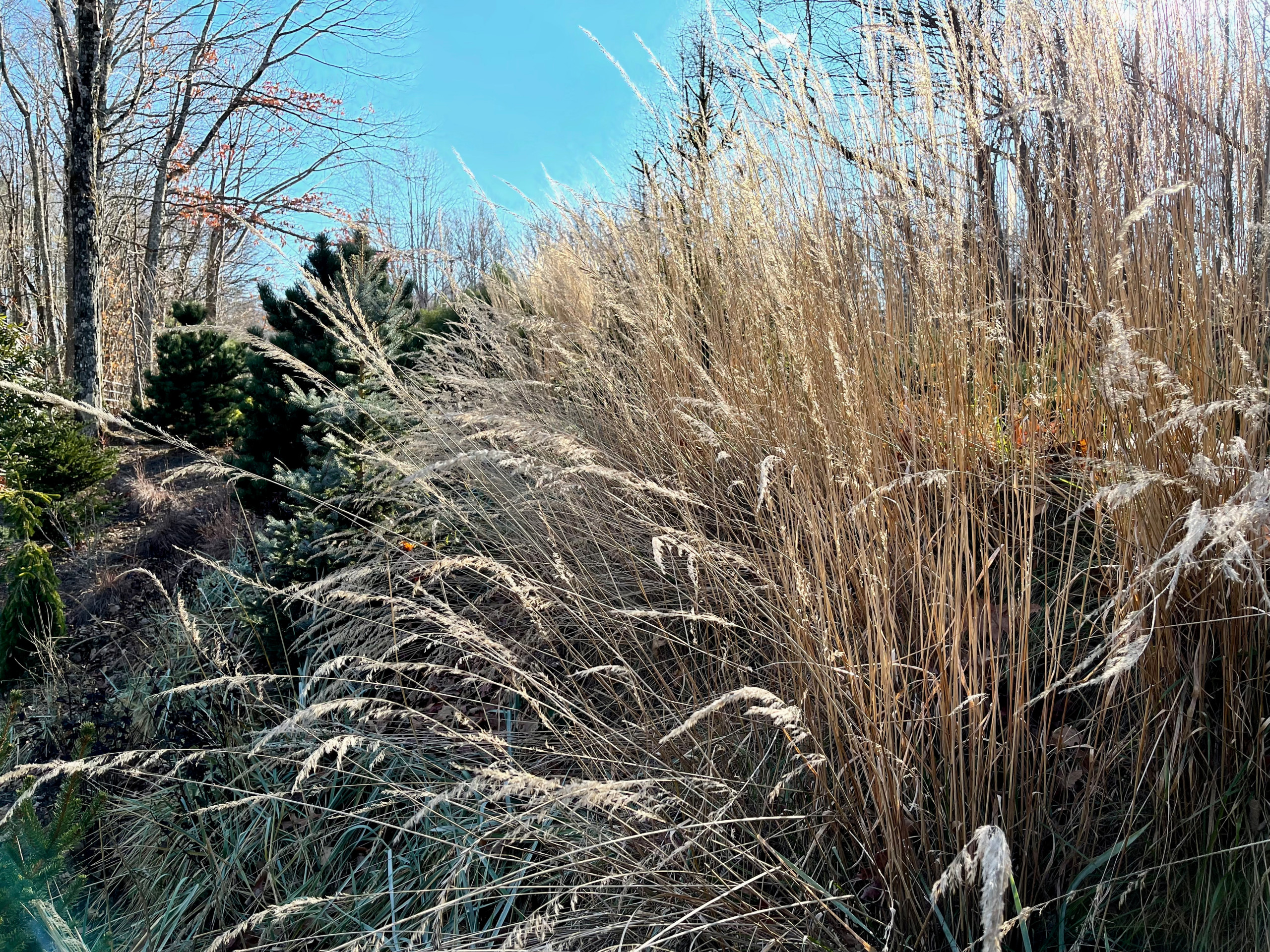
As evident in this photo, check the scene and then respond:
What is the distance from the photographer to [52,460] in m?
7.37

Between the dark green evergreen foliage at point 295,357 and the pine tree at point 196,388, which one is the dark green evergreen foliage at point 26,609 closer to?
the dark green evergreen foliage at point 295,357

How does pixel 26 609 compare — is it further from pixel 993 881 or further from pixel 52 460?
pixel 993 881

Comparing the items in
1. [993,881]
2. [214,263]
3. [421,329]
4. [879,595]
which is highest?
[214,263]

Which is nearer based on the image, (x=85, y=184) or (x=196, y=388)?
(x=85, y=184)

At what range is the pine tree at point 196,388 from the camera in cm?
1010

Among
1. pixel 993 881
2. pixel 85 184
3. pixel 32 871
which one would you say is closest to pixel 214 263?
pixel 85 184

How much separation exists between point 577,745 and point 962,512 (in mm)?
1181

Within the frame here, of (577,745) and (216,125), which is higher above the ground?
(216,125)

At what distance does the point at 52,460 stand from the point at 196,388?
308 centimetres

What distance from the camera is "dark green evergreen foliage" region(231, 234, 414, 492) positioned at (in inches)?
191

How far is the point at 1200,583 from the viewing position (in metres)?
1.54

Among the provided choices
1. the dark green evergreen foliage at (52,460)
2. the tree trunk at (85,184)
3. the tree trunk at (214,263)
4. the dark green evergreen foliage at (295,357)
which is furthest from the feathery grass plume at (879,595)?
the tree trunk at (214,263)

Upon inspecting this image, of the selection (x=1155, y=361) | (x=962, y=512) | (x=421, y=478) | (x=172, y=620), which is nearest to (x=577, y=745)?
(x=421, y=478)

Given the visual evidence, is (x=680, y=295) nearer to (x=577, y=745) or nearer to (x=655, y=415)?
(x=655, y=415)
